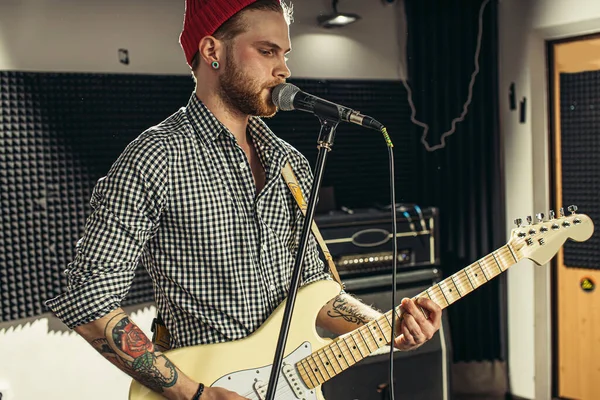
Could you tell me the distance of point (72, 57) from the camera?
128 inches

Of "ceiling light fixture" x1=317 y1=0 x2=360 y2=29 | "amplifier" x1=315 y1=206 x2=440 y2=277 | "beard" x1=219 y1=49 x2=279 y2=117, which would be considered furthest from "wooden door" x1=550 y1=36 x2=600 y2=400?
"beard" x1=219 y1=49 x2=279 y2=117

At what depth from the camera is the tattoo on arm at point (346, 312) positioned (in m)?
2.02

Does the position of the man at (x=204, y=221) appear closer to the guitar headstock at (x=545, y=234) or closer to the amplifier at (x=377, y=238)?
the guitar headstock at (x=545, y=234)

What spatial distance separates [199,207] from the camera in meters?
1.78

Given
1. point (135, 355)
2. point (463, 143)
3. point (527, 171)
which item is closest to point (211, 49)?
point (135, 355)

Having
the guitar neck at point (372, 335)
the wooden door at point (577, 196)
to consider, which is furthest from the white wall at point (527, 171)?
the guitar neck at point (372, 335)

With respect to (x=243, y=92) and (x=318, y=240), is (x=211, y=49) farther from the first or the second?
(x=318, y=240)

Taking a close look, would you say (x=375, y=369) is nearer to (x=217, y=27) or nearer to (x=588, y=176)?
(x=588, y=176)

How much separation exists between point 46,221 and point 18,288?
0.31 m

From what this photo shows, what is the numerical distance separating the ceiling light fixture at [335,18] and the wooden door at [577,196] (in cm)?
122

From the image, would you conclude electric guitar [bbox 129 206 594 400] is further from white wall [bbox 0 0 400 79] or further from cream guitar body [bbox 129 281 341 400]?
white wall [bbox 0 0 400 79]

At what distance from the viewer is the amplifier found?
3.37m

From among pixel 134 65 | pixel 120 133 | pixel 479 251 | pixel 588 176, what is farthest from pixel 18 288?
pixel 588 176

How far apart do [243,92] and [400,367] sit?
6.61 ft
